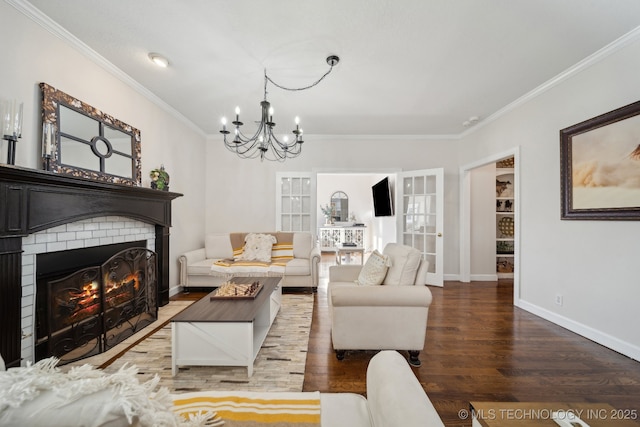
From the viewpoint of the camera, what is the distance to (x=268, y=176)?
471 cm

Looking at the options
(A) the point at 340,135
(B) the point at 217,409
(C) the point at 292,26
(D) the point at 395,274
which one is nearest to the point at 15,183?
(B) the point at 217,409

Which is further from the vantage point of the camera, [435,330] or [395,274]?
[435,330]

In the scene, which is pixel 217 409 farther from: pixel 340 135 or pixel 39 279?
pixel 340 135

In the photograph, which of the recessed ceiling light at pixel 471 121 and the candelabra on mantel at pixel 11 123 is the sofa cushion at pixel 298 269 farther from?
the recessed ceiling light at pixel 471 121

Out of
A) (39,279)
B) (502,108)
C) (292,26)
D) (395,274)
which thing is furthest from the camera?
(502,108)

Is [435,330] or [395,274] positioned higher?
[395,274]

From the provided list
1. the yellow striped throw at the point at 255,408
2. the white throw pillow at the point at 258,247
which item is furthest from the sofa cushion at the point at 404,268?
the white throw pillow at the point at 258,247

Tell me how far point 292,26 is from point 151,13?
1055 mm

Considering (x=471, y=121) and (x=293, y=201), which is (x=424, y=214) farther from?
(x=293, y=201)

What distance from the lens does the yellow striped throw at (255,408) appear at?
88 cm

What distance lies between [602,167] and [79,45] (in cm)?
489

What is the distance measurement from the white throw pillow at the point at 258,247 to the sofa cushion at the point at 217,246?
0.31 m

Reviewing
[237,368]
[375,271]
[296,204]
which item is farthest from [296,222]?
[237,368]

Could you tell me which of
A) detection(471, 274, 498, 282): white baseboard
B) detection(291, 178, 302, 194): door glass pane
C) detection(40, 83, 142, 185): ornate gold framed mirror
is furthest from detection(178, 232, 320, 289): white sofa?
detection(471, 274, 498, 282): white baseboard
